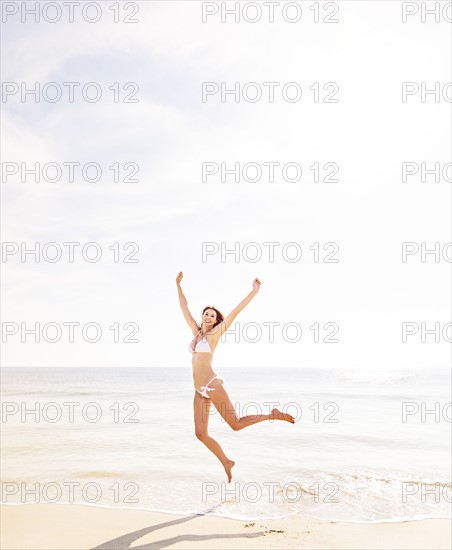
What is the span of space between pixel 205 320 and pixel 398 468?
816 cm

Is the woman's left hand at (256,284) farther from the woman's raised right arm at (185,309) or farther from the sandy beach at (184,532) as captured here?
the sandy beach at (184,532)

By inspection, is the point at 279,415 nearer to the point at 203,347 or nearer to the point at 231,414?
the point at 231,414

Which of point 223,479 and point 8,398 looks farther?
point 8,398

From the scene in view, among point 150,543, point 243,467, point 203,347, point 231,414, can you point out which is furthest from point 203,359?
point 243,467

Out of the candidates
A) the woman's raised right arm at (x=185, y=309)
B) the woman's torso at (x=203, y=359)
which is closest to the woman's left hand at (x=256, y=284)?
the woman's torso at (x=203, y=359)

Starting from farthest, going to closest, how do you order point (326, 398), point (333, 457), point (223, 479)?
point (326, 398)
point (333, 457)
point (223, 479)

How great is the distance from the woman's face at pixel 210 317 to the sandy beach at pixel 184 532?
2842mm

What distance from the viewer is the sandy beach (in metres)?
6.65

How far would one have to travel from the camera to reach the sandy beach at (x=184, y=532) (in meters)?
6.65

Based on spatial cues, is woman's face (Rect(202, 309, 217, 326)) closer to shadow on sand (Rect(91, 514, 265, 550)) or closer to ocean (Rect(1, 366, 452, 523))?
shadow on sand (Rect(91, 514, 265, 550))

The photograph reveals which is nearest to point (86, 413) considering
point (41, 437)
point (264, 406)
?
point (41, 437)

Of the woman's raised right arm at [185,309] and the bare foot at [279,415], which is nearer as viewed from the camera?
the bare foot at [279,415]

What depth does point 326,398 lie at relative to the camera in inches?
1383

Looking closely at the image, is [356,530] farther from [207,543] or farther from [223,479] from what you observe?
[223,479]
